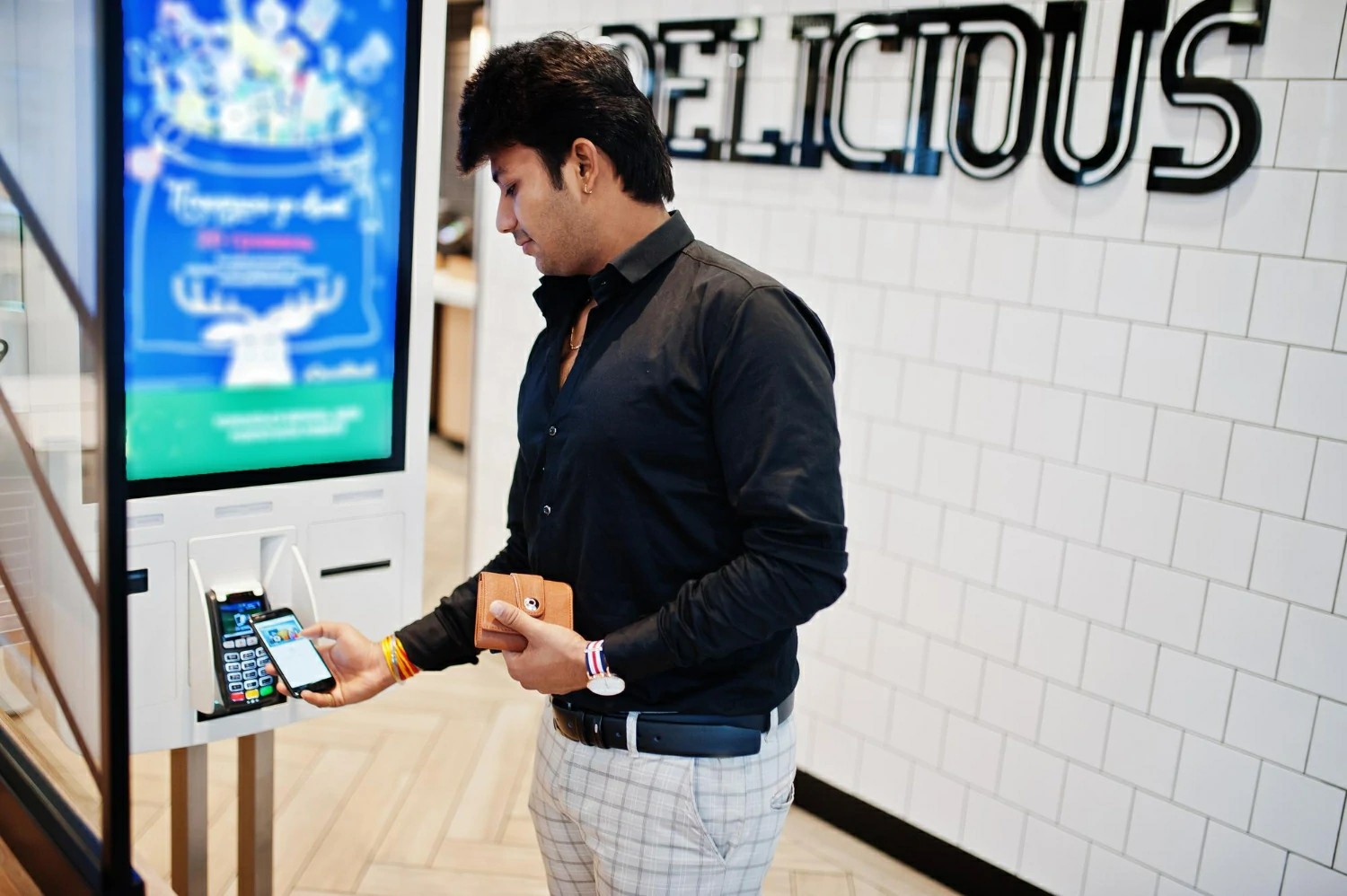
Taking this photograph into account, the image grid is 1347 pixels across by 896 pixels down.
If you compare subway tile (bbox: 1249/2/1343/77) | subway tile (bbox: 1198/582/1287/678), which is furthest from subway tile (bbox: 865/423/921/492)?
subway tile (bbox: 1249/2/1343/77)

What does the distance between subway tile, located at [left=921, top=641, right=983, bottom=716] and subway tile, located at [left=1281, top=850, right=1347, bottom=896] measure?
0.68 metres

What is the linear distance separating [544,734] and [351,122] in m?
1.06

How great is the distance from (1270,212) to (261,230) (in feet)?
5.76

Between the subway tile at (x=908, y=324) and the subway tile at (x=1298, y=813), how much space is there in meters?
1.10

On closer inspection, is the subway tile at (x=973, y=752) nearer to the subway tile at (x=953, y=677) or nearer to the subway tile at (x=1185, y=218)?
the subway tile at (x=953, y=677)

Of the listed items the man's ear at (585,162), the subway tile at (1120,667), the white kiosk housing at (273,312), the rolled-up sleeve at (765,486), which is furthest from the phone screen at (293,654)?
the subway tile at (1120,667)

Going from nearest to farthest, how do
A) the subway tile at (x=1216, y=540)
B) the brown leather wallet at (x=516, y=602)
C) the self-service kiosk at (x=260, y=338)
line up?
1. the brown leather wallet at (x=516, y=602)
2. the self-service kiosk at (x=260, y=338)
3. the subway tile at (x=1216, y=540)

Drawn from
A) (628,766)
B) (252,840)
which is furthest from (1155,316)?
(252,840)

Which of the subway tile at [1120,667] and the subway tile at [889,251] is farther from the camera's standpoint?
the subway tile at [889,251]

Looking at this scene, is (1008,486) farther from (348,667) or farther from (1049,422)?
(348,667)

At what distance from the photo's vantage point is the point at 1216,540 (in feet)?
6.88

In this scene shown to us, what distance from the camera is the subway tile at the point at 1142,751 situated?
7.22 feet

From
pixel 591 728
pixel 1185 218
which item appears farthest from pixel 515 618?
pixel 1185 218

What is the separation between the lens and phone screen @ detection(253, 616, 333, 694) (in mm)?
1556
